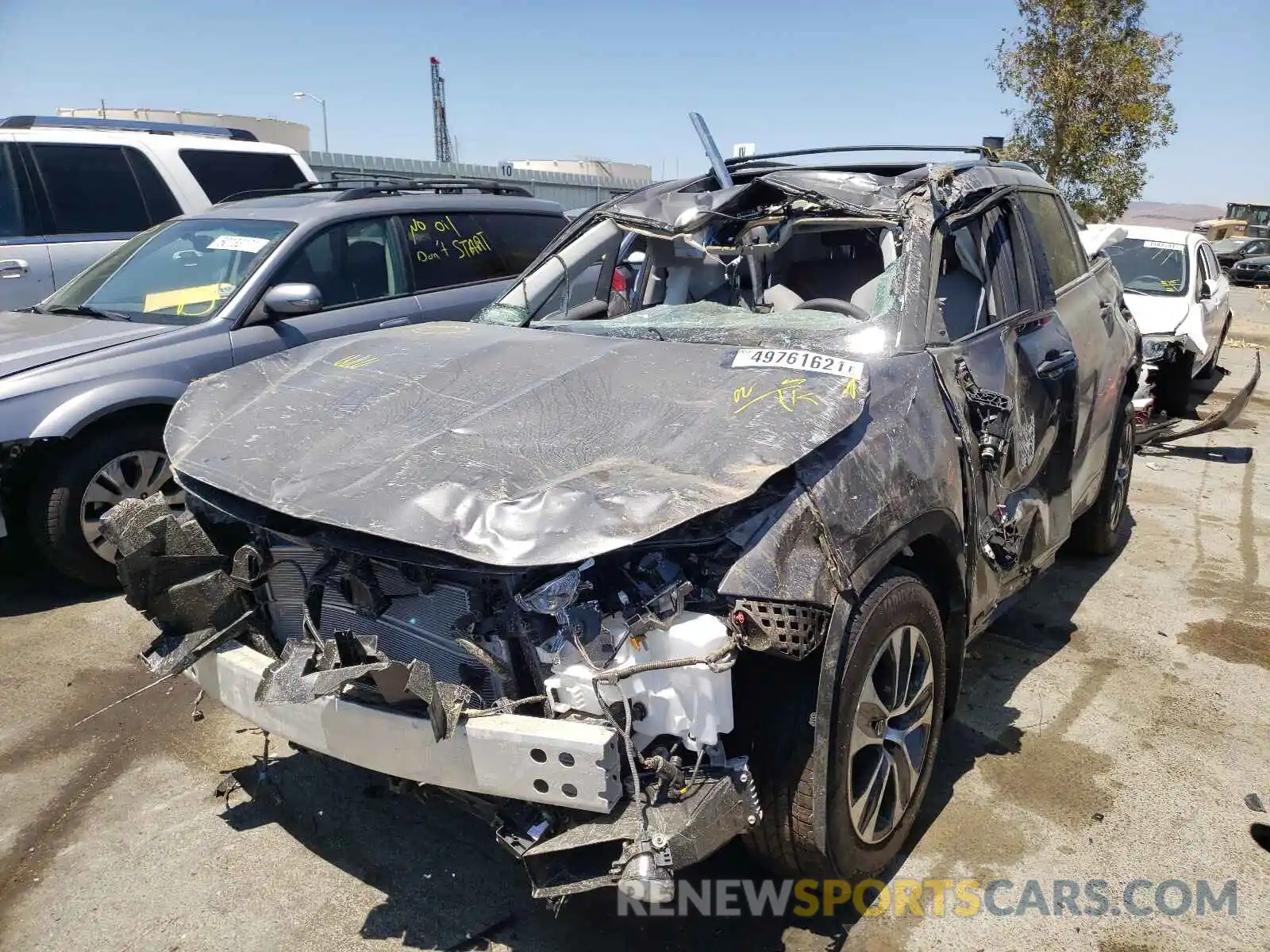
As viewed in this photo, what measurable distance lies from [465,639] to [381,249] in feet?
14.0

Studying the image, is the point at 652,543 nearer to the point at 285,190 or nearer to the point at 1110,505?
the point at 1110,505

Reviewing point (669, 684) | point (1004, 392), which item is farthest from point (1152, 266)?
point (669, 684)

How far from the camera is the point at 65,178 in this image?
7.04 metres

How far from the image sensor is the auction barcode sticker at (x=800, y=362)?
8.68ft

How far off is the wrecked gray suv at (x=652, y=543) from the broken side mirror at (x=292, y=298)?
1697 mm

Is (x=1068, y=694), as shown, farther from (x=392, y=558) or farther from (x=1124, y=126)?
(x=1124, y=126)

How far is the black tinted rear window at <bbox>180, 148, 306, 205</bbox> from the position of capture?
25.0 feet

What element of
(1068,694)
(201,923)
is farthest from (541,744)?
(1068,694)

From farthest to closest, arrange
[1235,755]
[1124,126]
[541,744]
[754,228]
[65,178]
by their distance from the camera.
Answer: [1124,126], [65,178], [754,228], [1235,755], [541,744]

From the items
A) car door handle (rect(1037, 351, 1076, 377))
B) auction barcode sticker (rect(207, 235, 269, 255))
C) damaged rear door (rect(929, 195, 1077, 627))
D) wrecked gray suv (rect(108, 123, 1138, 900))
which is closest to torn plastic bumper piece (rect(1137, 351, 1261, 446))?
damaged rear door (rect(929, 195, 1077, 627))

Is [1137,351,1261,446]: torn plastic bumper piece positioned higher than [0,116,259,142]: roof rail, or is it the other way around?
[0,116,259,142]: roof rail

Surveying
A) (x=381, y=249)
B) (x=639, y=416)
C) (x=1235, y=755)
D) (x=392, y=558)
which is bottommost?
(x=1235, y=755)

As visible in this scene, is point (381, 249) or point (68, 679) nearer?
point (68, 679)

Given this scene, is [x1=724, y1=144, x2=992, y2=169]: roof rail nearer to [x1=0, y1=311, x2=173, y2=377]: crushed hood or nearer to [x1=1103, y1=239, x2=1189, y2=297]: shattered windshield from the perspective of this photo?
[x1=0, y1=311, x2=173, y2=377]: crushed hood
